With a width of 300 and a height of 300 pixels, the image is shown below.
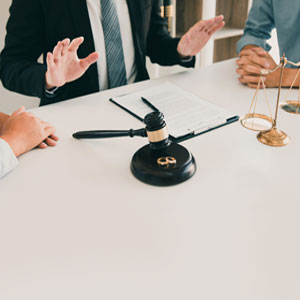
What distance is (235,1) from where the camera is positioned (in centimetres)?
257

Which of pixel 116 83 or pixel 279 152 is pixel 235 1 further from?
pixel 279 152

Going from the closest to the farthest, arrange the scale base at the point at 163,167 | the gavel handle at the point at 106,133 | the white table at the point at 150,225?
the white table at the point at 150,225
the scale base at the point at 163,167
the gavel handle at the point at 106,133

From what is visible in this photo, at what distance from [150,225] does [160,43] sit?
118cm

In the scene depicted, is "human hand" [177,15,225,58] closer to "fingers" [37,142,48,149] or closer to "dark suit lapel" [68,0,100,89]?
"dark suit lapel" [68,0,100,89]

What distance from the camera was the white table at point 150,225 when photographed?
0.56 m

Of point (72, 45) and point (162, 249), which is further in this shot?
point (72, 45)

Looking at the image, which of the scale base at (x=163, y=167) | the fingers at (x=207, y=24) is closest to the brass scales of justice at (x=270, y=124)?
the scale base at (x=163, y=167)

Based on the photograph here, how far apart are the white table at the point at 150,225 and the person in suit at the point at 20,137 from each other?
2 centimetres

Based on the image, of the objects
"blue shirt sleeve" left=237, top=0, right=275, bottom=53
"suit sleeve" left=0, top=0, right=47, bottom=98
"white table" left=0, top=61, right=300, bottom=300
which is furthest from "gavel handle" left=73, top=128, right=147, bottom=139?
"blue shirt sleeve" left=237, top=0, right=275, bottom=53

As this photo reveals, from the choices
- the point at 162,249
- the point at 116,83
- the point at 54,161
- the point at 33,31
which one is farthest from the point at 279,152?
the point at 33,31

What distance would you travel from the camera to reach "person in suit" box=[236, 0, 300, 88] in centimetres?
125

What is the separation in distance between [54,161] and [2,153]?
0.12 meters

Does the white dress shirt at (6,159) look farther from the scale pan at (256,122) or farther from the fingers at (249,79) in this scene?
the fingers at (249,79)

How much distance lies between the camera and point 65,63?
43.8 inches
